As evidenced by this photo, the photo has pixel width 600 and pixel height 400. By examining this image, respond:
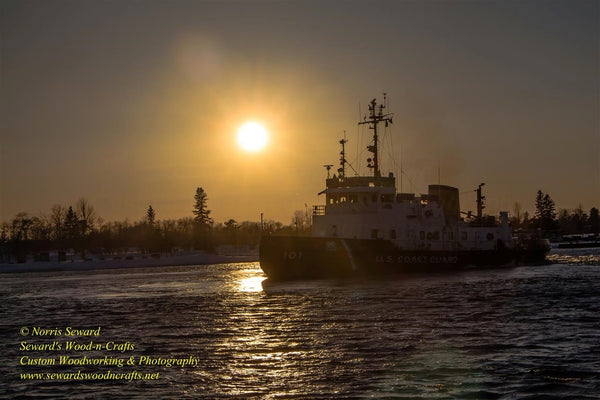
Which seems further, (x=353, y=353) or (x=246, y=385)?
(x=353, y=353)

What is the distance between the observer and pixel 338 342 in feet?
61.4

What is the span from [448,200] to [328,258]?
18218mm

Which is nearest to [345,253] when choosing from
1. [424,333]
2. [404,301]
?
[404,301]

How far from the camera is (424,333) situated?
20.0 metres

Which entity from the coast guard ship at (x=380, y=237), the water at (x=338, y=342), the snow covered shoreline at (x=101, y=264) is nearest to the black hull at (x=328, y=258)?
the coast guard ship at (x=380, y=237)

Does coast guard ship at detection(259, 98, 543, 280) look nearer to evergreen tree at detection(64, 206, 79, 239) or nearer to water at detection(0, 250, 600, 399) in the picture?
water at detection(0, 250, 600, 399)

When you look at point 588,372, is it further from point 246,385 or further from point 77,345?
point 77,345

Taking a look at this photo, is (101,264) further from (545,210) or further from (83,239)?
(545,210)

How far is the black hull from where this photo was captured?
4319cm

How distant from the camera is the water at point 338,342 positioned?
13.8 metres

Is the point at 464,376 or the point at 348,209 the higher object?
the point at 348,209

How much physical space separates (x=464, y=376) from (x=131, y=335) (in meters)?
11.6

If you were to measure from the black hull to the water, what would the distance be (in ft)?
25.3

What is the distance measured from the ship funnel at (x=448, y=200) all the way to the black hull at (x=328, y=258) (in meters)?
10.0
